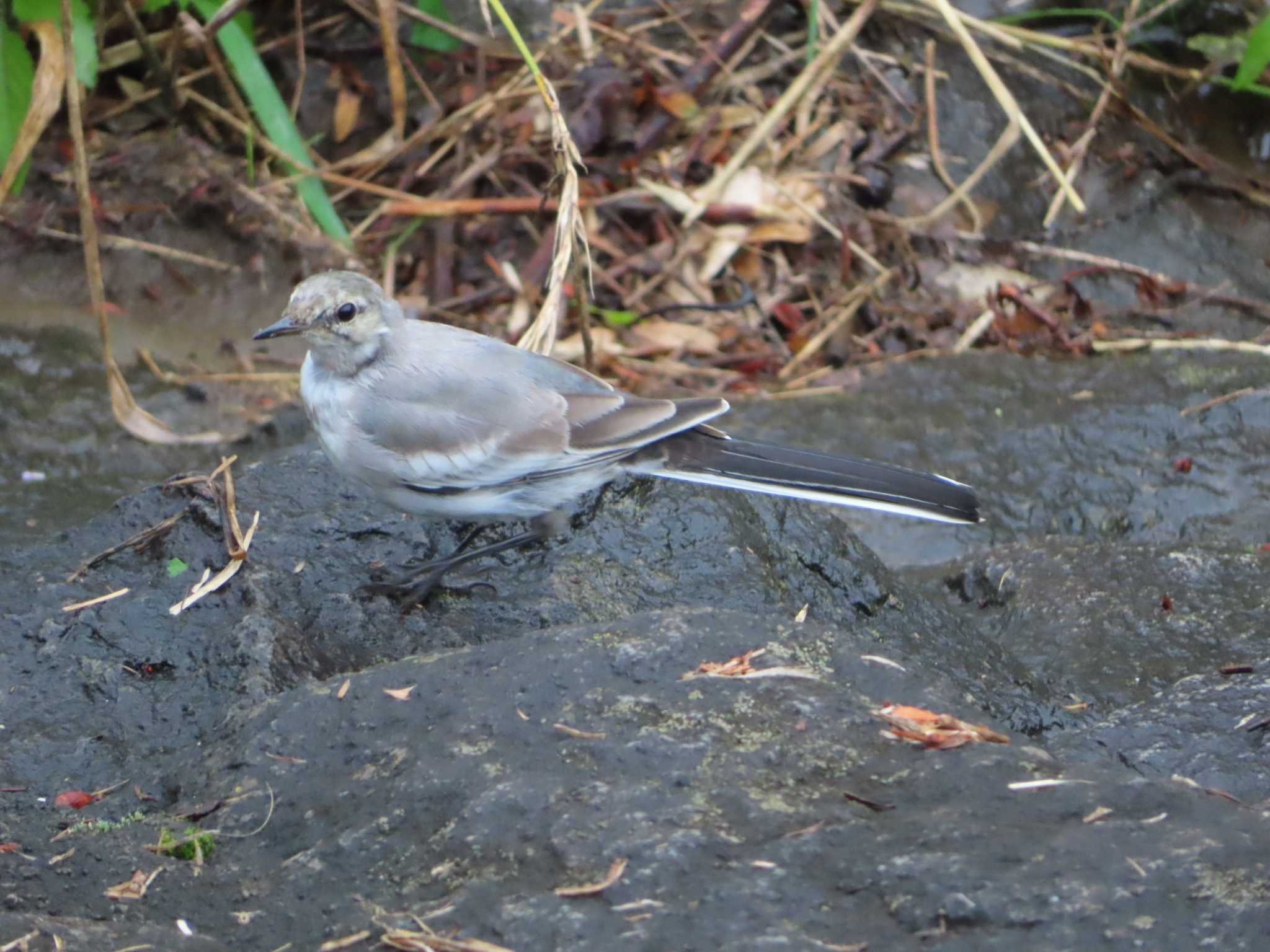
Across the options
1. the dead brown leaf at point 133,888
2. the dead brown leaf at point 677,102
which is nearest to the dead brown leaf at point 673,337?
the dead brown leaf at point 677,102

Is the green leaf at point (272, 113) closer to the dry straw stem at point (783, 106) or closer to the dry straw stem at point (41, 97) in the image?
the dry straw stem at point (41, 97)

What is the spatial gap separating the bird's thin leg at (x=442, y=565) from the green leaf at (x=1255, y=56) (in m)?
5.61

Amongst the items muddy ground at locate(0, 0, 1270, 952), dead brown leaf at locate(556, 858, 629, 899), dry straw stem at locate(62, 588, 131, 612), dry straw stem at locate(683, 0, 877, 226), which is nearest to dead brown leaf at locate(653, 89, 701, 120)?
dry straw stem at locate(683, 0, 877, 226)

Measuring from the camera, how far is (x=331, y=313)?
4164 millimetres

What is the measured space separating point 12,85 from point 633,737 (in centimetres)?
504

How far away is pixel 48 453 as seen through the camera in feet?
19.6

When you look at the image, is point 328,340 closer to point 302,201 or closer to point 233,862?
point 233,862

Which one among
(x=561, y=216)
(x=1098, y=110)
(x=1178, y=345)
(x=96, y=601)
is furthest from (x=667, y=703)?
(x=1098, y=110)

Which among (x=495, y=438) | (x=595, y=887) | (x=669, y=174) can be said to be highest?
(x=595, y=887)

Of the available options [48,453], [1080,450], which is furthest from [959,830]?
[48,453]

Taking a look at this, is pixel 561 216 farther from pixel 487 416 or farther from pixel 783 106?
pixel 783 106

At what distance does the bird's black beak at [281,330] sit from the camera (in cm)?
410

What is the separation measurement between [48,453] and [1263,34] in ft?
22.0

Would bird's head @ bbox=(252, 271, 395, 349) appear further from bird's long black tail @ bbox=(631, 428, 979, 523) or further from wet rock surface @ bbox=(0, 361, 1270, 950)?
bird's long black tail @ bbox=(631, 428, 979, 523)
